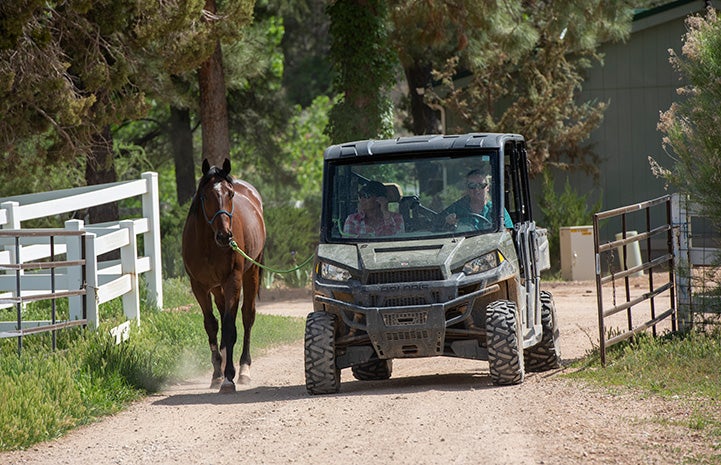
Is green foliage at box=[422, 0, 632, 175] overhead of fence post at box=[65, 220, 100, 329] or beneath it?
overhead

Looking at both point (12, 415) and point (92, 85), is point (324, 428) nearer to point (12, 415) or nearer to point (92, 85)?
point (12, 415)

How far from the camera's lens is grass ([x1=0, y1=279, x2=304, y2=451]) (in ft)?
29.8

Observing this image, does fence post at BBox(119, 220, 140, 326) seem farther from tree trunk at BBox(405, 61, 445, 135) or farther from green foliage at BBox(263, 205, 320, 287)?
tree trunk at BBox(405, 61, 445, 135)

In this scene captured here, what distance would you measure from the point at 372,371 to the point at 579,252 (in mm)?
12057

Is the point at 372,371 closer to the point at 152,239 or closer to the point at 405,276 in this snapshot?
the point at 405,276

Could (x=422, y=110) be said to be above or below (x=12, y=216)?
above

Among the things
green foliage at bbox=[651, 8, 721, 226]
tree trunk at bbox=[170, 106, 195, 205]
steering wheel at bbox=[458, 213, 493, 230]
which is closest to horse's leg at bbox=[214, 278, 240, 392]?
steering wheel at bbox=[458, 213, 493, 230]

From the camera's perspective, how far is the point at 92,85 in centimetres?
1814

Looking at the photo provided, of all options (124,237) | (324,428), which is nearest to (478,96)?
(124,237)

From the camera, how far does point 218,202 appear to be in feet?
38.2

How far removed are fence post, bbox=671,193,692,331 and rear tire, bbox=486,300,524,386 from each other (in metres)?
2.98

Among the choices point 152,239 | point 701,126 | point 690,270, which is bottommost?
point 690,270

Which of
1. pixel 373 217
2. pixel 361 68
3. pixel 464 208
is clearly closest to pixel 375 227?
pixel 373 217

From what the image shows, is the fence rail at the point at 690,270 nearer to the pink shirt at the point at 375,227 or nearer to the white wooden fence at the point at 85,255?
the pink shirt at the point at 375,227
